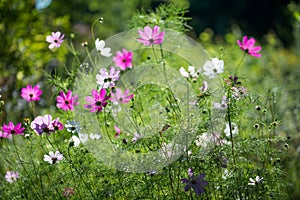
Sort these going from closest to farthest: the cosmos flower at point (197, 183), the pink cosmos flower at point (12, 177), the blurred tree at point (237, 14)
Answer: the cosmos flower at point (197, 183), the pink cosmos flower at point (12, 177), the blurred tree at point (237, 14)

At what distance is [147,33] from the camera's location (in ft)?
5.61

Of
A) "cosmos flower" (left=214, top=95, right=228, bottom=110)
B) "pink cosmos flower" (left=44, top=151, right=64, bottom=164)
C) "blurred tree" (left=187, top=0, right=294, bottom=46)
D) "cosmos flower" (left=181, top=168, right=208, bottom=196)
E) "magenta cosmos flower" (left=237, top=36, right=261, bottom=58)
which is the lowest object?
"cosmos flower" (left=181, top=168, right=208, bottom=196)

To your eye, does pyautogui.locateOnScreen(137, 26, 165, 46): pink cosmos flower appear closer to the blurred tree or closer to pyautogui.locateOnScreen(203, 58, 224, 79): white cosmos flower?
pyautogui.locateOnScreen(203, 58, 224, 79): white cosmos flower

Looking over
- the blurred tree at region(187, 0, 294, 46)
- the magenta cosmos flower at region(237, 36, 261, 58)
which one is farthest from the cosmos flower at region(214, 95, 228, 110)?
the blurred tree at region(187, 0, 294, 46)

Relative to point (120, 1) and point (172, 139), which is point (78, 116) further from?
point (120, 1)

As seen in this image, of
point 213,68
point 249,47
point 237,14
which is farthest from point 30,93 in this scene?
point 237,14

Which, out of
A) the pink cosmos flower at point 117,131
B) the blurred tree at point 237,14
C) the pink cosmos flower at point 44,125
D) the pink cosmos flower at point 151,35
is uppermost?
the blurred tree at point 237,14

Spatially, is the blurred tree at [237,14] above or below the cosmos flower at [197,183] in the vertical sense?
above

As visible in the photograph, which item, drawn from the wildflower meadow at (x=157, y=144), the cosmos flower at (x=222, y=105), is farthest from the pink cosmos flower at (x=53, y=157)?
the cosmos flower at (x=222, y=105)

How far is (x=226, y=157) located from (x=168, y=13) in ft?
2.53

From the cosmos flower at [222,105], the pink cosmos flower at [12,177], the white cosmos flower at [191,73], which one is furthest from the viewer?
the pink cosmos flower at [12,177]

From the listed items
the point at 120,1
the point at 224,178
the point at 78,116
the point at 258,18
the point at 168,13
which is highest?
the point at 258,18

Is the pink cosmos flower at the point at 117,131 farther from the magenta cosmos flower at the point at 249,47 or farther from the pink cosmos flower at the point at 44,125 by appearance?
the magenta cosmos flower at the point at 249,47

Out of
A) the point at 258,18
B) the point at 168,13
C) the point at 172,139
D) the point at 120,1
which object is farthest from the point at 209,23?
the point at 172,139
